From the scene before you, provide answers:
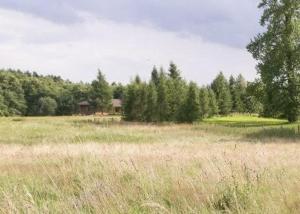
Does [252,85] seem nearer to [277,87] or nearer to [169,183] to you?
[277,87]

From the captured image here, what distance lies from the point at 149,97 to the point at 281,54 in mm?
24880

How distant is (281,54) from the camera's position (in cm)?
4200

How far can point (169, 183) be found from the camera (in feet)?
22.2

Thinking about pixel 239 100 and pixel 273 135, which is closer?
pixel 273 135

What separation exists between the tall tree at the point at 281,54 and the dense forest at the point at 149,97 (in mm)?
2494

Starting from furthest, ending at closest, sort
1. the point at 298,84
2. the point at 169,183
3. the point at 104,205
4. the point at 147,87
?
the point at 147,87 < the point at 298,84 < the point at 169,183 < the point at 104,205

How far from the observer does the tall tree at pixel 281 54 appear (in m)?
41.9

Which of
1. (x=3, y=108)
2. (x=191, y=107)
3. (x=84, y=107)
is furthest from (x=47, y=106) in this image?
(x=191, y=107)

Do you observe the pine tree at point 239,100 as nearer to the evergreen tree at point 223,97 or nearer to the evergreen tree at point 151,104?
the evergreen tree at point 223,97

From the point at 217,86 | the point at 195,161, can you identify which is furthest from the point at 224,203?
the point at 217,86

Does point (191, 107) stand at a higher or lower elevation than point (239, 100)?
lower

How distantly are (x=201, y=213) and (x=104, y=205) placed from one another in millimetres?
1180

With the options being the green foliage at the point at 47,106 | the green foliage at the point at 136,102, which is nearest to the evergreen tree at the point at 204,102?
the green foliage at the point at 136,102

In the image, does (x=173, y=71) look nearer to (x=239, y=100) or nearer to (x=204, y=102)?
(x=204, y=102)
